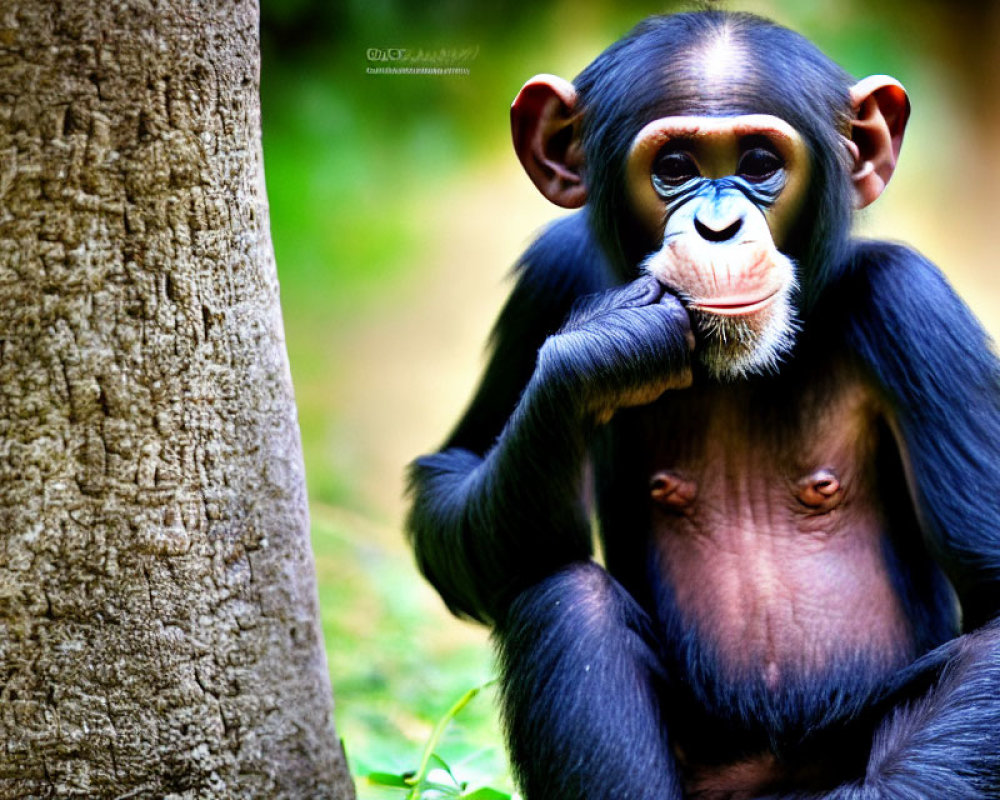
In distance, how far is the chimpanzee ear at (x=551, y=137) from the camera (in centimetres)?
310

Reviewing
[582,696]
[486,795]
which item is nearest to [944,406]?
[582,696]

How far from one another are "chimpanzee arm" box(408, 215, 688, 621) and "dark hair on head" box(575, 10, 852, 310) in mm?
290

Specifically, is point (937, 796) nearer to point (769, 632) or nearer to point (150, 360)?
point (769, 632)

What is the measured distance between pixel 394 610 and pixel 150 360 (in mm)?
3774

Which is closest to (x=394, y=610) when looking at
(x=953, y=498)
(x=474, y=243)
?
(x=474, y=243)

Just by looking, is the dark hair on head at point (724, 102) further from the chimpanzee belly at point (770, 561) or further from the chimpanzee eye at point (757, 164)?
the chimpanzee belly at point (770, 561)

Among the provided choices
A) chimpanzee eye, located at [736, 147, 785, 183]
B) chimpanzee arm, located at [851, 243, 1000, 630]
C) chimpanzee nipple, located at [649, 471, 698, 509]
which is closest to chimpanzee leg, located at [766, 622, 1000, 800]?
chimpanzee arm, located at [851, 243, 1000, 630]

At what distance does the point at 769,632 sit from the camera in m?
3.08

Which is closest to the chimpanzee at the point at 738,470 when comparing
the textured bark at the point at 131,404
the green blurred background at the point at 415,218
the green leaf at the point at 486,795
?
the green leaf at the point at 486,795

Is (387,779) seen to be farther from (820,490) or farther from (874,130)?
(874,130)

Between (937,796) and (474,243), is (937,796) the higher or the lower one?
the lower one

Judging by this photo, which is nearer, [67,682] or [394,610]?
[67,682]

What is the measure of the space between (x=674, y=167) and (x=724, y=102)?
0.62 ft

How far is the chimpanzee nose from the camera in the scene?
262 cm
